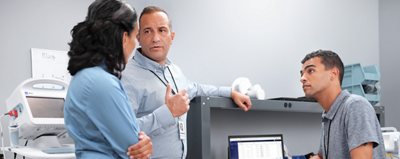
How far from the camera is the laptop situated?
216 centimetres

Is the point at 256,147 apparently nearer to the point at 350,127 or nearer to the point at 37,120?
the point at 350,127

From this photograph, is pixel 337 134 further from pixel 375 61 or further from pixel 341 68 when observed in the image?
pixel 375 61

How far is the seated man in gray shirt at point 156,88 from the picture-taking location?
1251 mm

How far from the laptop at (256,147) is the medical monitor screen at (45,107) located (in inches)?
43.9

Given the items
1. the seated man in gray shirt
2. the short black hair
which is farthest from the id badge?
the short black hair

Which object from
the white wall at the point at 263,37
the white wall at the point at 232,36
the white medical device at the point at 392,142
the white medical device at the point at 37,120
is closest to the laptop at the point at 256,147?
the white wall at the point at 232,36

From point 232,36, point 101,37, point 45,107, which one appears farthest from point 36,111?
point 232,36

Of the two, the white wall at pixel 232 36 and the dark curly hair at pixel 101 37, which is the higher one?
the white wall at pixel 232 36

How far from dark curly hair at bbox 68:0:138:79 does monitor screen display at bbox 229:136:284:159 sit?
141cm

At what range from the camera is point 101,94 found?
802 mm

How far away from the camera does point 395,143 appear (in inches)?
98.0

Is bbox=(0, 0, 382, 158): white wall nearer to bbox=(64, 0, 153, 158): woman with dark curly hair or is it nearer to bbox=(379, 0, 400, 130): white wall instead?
bbox=(379, 0, 400, 130): white wall

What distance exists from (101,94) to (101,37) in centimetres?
17

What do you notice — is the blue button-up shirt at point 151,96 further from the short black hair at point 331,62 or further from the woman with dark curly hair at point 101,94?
the short black hair at point 331,62
